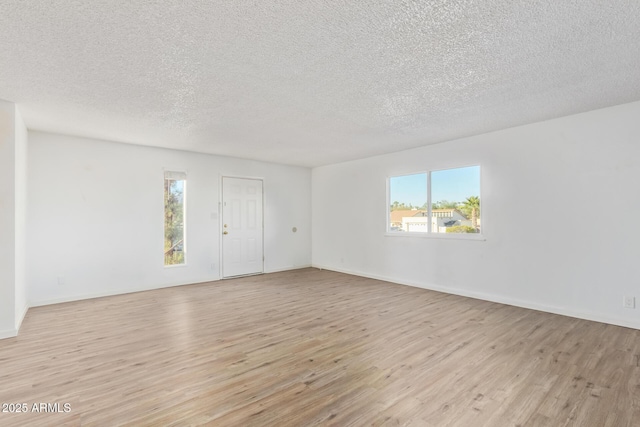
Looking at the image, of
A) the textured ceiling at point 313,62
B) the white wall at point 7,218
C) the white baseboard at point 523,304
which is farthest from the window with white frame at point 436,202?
the white wall at point 7,218

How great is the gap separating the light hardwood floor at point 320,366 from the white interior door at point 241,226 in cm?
215

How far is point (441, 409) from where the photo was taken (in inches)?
79.2

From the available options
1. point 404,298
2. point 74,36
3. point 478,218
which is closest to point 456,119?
point 478,218

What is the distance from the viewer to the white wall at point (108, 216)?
4.46 meters

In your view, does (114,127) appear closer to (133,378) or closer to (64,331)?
(64,331)

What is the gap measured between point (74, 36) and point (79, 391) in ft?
8.30

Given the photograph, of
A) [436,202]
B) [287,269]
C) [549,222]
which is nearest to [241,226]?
[287,269]

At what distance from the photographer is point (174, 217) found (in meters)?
5.69

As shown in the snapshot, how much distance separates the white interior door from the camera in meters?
6.34

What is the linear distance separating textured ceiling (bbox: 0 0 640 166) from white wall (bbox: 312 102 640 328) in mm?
417

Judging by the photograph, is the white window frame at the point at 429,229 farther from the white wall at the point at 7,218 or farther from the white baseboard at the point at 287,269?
the white wall at the point at 7,218

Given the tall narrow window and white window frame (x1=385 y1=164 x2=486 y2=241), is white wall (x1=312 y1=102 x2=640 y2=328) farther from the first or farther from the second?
the tall narrow window

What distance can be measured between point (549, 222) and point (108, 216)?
6.59 metres

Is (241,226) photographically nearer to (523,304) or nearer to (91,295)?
(91,295)
